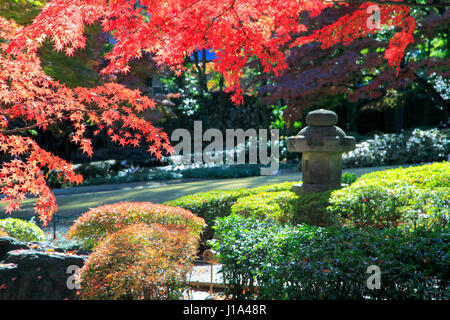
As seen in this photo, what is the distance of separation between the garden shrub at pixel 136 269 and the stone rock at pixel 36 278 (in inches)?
16.6

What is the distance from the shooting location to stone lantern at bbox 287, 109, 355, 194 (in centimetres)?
655

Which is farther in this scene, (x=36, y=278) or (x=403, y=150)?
(x=403, y=150)

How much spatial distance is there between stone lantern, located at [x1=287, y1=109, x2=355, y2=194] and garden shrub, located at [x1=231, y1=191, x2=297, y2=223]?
1.90 feet

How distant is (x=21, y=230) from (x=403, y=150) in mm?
10652

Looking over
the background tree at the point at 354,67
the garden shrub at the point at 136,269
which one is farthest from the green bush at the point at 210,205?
the background tree at the point at 354,67

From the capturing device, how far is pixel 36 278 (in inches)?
148

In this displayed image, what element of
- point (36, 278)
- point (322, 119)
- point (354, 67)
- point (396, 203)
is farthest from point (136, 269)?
point (354, 67)

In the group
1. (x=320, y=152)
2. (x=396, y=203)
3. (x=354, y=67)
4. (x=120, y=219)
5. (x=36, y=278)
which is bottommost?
(x=36, y=278)

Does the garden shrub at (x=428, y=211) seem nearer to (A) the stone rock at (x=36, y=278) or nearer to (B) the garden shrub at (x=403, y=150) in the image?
(A) the stone rock at (x=36, y=278)

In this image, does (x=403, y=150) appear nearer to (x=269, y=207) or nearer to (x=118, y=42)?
(x=269, y=207)

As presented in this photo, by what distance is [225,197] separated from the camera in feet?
22.2

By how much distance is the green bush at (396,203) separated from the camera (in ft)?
14.6
